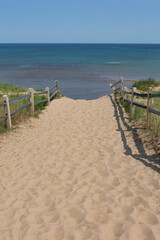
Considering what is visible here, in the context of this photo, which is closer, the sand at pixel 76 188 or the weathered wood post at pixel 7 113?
the sand at pixel 76 188

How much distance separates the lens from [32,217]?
379cm

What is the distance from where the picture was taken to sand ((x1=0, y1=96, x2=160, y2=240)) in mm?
3443

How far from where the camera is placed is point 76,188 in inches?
182

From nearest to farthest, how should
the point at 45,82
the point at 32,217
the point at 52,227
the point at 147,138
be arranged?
the point at 52,227
the point at 32,217
the point at 147,138
the point at 45,82

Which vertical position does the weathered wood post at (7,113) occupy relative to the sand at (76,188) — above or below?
above

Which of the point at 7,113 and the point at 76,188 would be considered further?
the point at 7,113

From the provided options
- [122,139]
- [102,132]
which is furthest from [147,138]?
[102,132]

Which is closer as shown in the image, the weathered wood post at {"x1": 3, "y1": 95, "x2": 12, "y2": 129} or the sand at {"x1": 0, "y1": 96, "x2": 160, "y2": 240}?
the sand at {"x1": 0, "y1": 96, "x2": 160, "y2": 240}

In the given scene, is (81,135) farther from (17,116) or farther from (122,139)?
(17,116)

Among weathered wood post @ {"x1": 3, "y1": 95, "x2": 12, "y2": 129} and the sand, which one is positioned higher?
weathered wood post @ {"x1": 3, "y1": 95, "x2": 12, "y2": 129}

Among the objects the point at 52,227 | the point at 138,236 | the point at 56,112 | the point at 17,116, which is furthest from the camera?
the point at 56,112

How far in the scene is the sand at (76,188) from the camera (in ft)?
11.3

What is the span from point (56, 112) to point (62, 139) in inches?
172

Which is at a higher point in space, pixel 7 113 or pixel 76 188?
pixel 7 113
